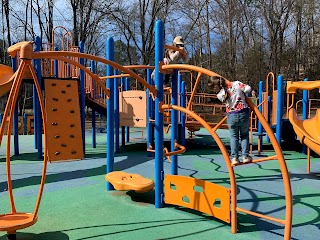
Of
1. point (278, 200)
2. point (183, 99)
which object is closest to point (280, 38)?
point (183, 99)

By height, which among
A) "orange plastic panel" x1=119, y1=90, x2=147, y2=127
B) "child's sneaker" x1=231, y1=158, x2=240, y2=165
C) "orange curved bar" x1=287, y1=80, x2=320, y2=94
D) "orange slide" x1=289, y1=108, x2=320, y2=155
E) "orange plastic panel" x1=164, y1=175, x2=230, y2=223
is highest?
"orange curved bar" x1=287, y1=80, x2=320, y2=94

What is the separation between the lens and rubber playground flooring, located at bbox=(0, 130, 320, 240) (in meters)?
3.84

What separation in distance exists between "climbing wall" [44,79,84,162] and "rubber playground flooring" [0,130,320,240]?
12.8 inches

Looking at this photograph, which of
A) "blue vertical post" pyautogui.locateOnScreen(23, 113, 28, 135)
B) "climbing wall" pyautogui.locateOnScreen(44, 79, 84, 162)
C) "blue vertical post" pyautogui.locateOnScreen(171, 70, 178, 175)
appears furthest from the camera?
"blue vertical post" pyautogui.locateOnScreen(23, 113, 28, 135)

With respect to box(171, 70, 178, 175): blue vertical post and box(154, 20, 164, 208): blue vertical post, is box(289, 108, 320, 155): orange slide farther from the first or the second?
box(154, 20, 164, 208): blue vertical post

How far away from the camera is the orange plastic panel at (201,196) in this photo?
396 cm

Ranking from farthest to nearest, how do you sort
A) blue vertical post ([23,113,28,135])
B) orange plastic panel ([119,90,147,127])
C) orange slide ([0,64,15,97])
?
blue vertical post ([23,113,28,135])
orange plastic panel ([119,90,147,127])
orange slide ([0,64,15,97])

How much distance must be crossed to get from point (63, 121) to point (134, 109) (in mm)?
2068

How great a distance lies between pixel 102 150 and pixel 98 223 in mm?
6686

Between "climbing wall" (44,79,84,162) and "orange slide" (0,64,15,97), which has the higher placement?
"orange slide" (0,64,15,97)

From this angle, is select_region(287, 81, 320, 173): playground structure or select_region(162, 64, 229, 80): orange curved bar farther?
select_region(287, 81, 320, 173): playground structure

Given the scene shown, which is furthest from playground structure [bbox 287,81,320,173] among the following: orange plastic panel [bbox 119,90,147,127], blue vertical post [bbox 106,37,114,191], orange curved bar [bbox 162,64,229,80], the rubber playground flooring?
orange plastic panel [bbox 119,90,147,127]

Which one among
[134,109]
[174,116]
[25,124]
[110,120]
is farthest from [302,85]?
[25,124]

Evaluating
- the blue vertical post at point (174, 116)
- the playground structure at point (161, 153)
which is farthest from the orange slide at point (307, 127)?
the blue vertical post at point (174, 116)
